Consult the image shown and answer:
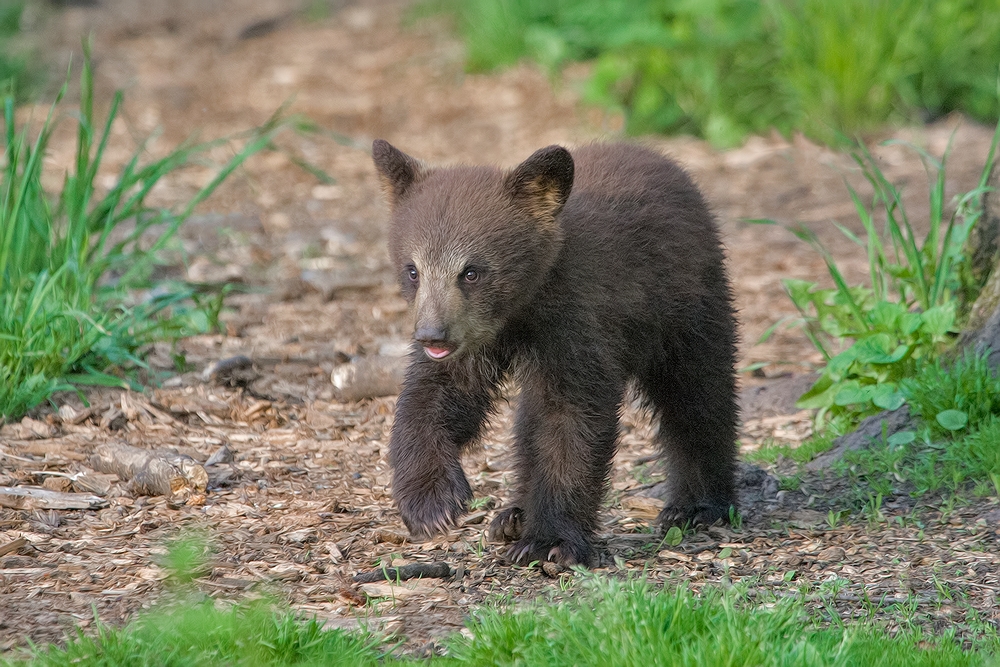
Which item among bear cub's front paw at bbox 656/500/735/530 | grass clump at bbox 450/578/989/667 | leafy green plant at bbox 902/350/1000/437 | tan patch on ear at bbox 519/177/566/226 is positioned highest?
tan patch on ear at bbox 519/177/566/226

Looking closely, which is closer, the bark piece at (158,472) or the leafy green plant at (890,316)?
the bark piece at (158,472)

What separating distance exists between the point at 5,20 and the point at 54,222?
8.82 metres

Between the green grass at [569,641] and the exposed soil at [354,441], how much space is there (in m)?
0.25

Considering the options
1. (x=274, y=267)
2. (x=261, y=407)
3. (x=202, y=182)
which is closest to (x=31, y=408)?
(x=261, y=407)

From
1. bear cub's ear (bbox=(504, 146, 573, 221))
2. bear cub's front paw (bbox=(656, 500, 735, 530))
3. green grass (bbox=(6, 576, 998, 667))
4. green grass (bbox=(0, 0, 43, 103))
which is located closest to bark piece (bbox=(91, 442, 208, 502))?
green grass (bbox=(6, 576, 998, 667))

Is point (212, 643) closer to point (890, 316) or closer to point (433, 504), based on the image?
point (433, 504)

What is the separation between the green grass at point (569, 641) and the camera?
3.05 metres

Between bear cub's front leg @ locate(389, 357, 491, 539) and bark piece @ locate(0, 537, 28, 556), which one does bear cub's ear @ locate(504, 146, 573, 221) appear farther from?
bark piece @ locate(0, 537, 28, 556)

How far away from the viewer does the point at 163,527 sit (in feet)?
14.2

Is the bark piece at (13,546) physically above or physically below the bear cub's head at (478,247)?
below

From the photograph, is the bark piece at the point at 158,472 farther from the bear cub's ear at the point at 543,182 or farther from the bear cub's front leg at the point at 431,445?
the bear cub's ear at the point at 543,182

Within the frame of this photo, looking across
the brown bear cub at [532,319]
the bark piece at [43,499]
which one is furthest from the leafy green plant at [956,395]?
the bark piece at [43,499]

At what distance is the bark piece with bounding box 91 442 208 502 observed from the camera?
15.2 feet

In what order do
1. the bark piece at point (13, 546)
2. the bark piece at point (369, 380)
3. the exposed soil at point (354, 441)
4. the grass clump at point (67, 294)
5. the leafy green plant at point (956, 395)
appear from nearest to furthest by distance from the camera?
the exposed soil at point (354, 441) → the bark piece at point (13, 546) → the leafy green plant at point (956, 395) → the grass clump at point (67, 294) → the bark piece at point (369, 380)
